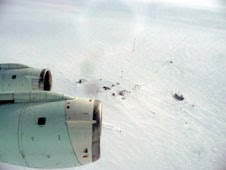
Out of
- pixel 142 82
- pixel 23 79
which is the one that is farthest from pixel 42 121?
pixel 142 82

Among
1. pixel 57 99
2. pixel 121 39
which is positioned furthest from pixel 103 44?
pixel 57 99

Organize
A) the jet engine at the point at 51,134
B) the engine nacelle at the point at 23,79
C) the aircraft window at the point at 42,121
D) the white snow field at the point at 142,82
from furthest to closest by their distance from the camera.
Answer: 1. the white snow field at the point at 142,82
2. the engine nacelle at the point at 23,79
3. the aircraft window at the point at 42,121
4. the jet engine at the point at 51,134

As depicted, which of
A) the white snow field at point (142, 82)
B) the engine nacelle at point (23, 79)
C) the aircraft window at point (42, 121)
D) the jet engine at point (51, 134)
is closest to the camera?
the jet engine at point (51, 134)

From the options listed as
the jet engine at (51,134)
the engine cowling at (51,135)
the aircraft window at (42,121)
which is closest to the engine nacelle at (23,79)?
the jet engine at (51,134)

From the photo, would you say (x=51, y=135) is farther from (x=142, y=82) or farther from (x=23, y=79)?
(x=142, y=82)

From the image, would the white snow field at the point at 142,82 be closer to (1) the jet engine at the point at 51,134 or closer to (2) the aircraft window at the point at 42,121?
(1) the jet engine at the point at 51,134

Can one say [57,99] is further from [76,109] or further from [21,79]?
[21,79]
